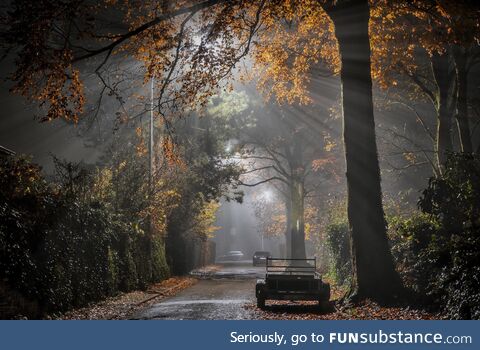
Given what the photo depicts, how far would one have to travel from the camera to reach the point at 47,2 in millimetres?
12109

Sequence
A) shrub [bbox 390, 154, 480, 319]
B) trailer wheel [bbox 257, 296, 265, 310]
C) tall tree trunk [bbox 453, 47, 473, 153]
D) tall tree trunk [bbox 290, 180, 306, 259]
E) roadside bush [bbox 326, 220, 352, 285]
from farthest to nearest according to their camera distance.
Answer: tall tree trunk [bbox 290, 180, 306, 259] < roadside bush [bbox 326, 220, 352, 285] < tall tree trunk [bbox 453, 47, 473, 153] < trailer wheel [bbox 257, 296, 265, 310] < shrub [bbox 390, 154, 480, 319]

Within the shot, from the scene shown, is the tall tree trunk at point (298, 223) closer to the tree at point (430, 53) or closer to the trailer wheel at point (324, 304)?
the tree at point (430, 53)

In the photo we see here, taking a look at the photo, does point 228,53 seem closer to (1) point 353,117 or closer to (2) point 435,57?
(1) point 353,117

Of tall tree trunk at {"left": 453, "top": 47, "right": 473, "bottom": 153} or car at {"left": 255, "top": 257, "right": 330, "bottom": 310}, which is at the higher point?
tall tree trunk at {"left": 453, "top": 47, "right": 473, "bottom": 153}

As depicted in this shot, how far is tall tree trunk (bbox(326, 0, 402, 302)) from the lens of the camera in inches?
543

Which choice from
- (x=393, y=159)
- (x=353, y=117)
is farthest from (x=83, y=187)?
(x=393, y=159)

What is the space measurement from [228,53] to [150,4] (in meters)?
2.92

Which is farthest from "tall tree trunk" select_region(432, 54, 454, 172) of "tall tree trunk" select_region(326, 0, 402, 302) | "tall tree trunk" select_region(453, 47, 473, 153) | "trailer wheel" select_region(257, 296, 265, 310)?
"trailer wheel" select_region(257, 296, 265, 310)

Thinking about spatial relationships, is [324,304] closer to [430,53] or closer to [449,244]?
[449,244]

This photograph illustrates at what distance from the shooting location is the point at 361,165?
14.5 metres

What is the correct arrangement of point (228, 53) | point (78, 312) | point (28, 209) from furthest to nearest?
point (228, 53) → point (78, 312) → point (28, 209)

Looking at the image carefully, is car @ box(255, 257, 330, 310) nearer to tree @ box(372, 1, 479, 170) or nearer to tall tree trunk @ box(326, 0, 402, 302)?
tall tree trunk @ box(326, 0, 402, 302)

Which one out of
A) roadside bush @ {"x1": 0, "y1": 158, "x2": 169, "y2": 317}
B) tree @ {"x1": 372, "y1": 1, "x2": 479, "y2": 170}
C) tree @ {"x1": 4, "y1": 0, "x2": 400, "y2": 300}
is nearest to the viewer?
roadside bush @ {"x1": 0, "y1": 158, "x2": 169, "y2": 317}

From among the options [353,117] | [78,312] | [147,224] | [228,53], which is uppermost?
[228,53]
